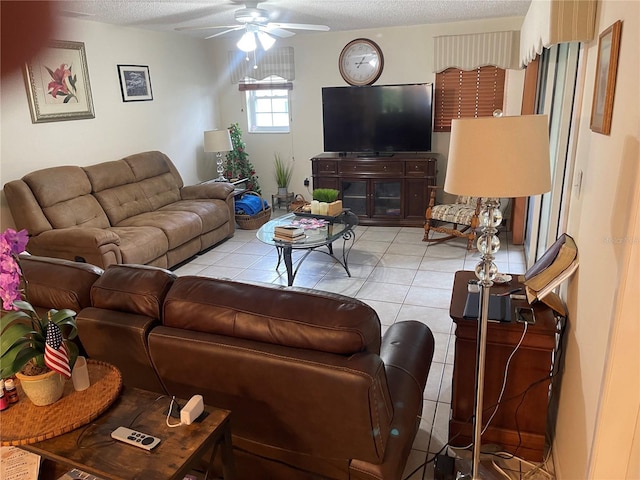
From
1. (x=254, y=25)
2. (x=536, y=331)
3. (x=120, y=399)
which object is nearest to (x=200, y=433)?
(x=120, y=399)

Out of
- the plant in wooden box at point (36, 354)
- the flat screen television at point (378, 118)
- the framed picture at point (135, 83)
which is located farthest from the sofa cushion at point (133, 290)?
the flat screen television at point (378, 118)

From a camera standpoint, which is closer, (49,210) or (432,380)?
(432,380)

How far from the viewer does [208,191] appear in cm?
537

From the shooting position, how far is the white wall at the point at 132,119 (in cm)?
416

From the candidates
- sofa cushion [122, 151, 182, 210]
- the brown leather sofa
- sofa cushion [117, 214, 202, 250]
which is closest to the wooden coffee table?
the brown leather sofa

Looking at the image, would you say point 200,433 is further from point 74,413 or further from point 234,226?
point 234,226

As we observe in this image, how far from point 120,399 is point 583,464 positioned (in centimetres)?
156

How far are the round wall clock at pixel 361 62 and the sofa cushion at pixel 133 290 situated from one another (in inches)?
180

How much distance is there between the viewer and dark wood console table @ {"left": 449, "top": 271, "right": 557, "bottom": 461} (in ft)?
6.75

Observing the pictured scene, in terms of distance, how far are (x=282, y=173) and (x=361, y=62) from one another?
173 centimetres

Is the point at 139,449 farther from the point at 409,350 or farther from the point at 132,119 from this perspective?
the point at 132,119

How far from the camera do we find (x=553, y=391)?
230 cm

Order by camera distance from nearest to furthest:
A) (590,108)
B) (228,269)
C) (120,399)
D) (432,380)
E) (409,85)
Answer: (120,399) < (590,108) < (432,380) < (228,269) < (409,85)

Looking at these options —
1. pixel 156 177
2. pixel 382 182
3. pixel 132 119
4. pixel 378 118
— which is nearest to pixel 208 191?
pixel 156 177
